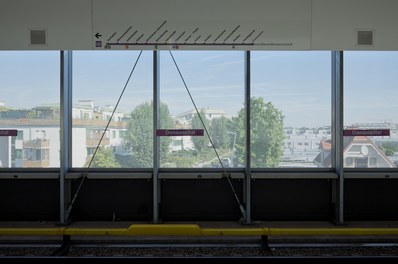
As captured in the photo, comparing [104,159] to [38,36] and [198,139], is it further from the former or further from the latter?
[38,36]

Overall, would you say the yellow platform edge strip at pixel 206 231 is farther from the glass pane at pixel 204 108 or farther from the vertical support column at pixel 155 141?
the glass pane at pixel 204 108

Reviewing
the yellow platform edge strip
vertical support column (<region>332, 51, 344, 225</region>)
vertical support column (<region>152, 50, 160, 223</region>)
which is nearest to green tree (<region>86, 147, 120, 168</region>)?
vertical support column (<region>152, 50, 160, 223</region>)

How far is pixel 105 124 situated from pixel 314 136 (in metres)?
3.73

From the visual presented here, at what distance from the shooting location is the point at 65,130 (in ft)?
21.2

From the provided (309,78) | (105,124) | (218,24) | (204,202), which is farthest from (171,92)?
(218,24)

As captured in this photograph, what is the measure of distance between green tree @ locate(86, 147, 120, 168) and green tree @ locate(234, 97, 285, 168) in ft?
7.22

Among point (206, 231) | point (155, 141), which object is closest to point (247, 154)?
point (155, 141)

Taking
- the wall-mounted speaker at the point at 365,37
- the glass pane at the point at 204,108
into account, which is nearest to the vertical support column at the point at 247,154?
the glass pane at the point at 204,108

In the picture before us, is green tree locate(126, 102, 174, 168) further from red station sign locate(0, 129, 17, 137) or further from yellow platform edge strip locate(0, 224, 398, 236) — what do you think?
red station sign locate(0, 129, 17, 137)

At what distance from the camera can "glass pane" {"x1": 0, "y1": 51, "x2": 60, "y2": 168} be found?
21.7 ft

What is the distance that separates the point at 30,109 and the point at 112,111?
1.44m

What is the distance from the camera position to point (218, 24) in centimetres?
377

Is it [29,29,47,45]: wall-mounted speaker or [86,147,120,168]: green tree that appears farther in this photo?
[86,147,120,168]: green tree

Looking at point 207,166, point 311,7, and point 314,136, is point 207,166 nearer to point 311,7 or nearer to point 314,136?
point 314,136
